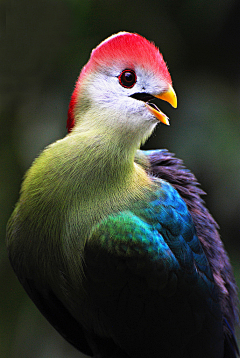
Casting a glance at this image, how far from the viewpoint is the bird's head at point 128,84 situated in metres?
1.07

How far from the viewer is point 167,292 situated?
1138mm

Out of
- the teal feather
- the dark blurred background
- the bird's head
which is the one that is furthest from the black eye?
the dark blurred background

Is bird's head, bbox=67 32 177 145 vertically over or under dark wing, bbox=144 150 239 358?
over

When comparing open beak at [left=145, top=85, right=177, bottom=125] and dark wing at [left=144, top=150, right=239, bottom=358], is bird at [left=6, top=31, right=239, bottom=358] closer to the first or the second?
open beak at [left=145, top=85, right=177, bottom=125]

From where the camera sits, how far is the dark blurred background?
2.12 metres

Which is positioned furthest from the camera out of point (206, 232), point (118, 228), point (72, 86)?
point (72, 86)

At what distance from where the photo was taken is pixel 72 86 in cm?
213

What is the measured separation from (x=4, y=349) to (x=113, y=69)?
1726 mm

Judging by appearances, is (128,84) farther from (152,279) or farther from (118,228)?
(152,279)

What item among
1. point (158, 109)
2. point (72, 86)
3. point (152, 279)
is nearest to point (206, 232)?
point (152, 279)

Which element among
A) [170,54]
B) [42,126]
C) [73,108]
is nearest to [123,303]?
[73,108]

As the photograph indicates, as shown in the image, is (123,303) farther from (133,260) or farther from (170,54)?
(170,54)

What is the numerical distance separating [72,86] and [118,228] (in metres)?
1.25

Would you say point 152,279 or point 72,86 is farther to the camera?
point 72,86
